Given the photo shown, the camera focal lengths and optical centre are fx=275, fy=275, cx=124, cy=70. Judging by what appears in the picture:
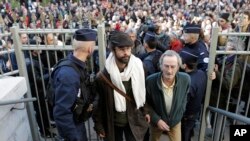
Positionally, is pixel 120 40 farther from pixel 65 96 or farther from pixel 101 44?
pixel 65 96

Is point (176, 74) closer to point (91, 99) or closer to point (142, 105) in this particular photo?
point (142, 105)

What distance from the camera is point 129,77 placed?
288 centimetres

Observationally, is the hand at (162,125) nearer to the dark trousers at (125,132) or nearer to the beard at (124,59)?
the dark trousers at (125,132)

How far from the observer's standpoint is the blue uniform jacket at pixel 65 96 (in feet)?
8.38

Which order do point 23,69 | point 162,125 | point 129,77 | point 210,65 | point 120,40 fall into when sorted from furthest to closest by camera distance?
point 23,69 < point 210,65 < point 162,125 < point 129,77 < point 120,40

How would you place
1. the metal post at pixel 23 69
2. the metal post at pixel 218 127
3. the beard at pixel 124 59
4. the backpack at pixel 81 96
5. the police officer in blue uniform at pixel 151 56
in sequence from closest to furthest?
the backpack at pixel 81 96 < the beard at pixel 124 59 < the metal post at pixel 23 69 < the metal post at pixel 218 127 < the police officer in blue uniform at pixel 151 56

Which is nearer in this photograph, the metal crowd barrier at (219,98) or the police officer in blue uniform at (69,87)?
the police officer in blue uniform at (69,87)

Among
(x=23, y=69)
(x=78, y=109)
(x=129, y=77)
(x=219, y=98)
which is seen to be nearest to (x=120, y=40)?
(x=129, y=77)

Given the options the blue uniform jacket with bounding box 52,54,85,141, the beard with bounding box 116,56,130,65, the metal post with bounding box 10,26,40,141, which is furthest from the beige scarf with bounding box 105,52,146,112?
the metal post with bounding box 10,26,40,141

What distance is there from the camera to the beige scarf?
2844mm

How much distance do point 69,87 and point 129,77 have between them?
653 millimetres

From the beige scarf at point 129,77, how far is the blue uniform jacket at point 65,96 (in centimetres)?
39

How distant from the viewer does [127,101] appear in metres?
2.97

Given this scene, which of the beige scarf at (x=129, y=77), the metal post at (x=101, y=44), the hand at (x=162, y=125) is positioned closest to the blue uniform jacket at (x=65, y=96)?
the beige scarf at (x=129, y=77)
